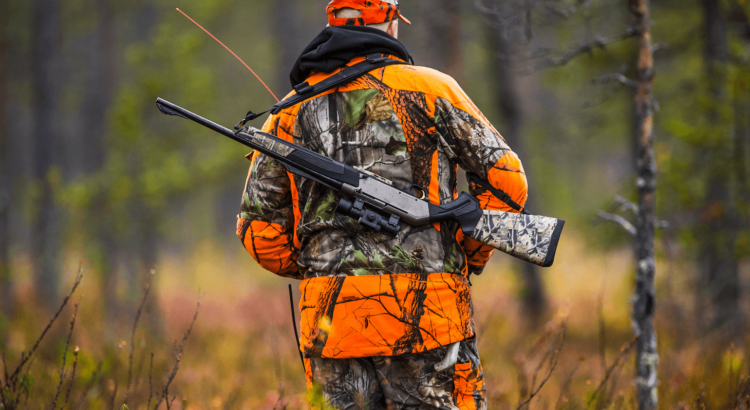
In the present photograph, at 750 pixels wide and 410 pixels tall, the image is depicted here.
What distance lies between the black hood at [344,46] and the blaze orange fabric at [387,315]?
2.70 ft

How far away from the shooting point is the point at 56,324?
5906 millimetres

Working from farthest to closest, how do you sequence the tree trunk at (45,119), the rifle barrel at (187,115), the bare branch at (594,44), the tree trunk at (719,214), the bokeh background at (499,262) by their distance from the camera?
the tree trunk at (45,119)
the tree trunk at (719,214)
the bokeh background at (499,262)
the bare branch at (594,44)
the rifle barrel at (187,115)

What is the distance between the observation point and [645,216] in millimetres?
3227

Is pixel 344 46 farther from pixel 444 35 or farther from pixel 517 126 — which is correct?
pixel 517 126

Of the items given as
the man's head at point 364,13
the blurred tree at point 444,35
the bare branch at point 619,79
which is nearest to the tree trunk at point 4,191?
the blurred tree at point 444,35

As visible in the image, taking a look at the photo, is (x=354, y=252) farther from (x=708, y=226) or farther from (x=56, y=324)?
(x=708, y=226)

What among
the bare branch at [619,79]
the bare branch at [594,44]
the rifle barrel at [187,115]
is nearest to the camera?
the rifle barrel at [187,115]

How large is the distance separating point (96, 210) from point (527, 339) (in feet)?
27.8

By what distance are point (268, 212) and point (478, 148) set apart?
91 cm

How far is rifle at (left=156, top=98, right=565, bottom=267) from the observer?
1.86m

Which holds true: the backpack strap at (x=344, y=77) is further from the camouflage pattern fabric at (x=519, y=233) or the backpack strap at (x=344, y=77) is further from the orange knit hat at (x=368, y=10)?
the camouflage pattern fabric at (x=519, y=233)

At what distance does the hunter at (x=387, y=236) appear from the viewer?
180 cm

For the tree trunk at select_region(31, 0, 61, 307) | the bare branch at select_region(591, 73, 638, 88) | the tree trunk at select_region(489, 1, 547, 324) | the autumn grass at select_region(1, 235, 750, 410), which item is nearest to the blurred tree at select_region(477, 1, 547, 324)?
the tree trunk at select_region(489, 1, 547, 324)

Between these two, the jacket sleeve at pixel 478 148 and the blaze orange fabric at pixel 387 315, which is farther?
the jacket sleeve at pixel 478 148
